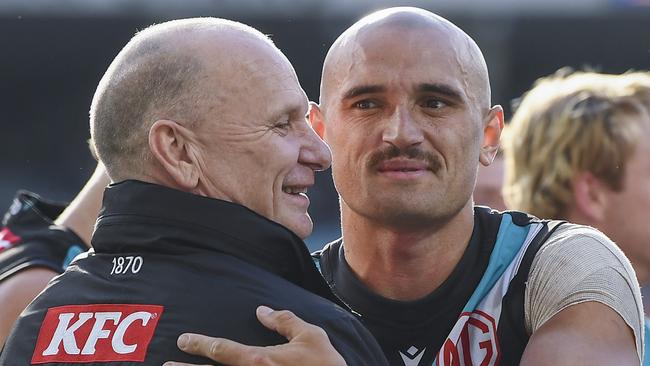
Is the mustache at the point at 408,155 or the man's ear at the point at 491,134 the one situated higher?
the mustache at the point at 408,155

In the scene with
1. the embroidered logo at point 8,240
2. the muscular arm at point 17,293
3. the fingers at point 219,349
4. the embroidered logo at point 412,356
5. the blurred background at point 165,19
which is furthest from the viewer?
the blurred background at point 165,19

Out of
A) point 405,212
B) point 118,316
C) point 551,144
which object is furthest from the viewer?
point 551,144

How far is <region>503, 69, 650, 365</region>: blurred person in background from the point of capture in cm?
416

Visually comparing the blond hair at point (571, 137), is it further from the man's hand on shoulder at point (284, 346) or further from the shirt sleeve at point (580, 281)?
the man's hand on shoulder at point (284, 346)

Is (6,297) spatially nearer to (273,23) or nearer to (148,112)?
(148,112)

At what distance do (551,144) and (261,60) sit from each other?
6.65ft

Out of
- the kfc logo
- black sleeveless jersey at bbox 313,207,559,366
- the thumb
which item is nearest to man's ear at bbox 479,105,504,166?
black sleeveless jersey at bbox 313,207,559,366

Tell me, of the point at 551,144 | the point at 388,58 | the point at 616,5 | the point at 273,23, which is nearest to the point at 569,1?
the point at 616,5

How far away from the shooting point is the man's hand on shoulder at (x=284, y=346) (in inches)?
85.4

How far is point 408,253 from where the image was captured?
10.6ft

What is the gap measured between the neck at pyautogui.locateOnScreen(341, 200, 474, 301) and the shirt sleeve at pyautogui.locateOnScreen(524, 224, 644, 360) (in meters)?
0.29

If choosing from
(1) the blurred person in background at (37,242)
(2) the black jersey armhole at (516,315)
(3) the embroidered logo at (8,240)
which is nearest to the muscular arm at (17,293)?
(1) the blurred person in background at (37,242)

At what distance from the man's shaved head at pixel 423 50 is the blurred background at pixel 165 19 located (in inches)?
415

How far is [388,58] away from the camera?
3.15 metres
